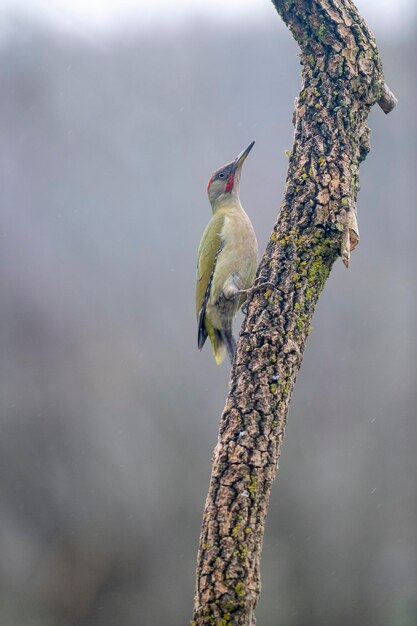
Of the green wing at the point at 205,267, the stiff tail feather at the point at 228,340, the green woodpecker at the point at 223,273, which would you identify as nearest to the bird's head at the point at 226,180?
the green woodpecker at the point at 223,273

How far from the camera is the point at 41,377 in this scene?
8.45 metres

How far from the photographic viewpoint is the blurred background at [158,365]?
8.26m

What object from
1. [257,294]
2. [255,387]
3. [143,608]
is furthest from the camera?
[143,608]

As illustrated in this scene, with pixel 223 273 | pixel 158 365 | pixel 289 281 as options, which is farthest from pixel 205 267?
pixel 158 365

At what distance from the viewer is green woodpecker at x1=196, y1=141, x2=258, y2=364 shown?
409 centimetres

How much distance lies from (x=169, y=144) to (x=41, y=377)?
323cm

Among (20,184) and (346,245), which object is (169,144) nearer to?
(20,184)

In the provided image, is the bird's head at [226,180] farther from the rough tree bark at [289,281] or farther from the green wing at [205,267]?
the rough tree bark at [289,281]

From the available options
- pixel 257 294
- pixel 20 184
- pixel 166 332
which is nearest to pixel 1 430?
pixel 166 332

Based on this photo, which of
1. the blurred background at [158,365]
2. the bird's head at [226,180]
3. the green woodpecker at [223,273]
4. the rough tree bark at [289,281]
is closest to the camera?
the rough tree bark at [289,281]

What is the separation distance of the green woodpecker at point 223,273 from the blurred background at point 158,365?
3.93 metres

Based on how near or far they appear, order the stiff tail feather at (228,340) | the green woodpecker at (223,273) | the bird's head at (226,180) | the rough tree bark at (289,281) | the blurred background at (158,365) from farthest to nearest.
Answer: the blurred background at (158,365) < the bird's head at (226,180) < the stiff tail feather at (228,340) < the green woodpecker at (223,273) < the rough tree bark at (289,281)

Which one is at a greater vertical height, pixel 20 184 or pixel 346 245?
pixel 20 184

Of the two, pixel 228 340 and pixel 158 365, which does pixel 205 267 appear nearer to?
pixel 228 340
